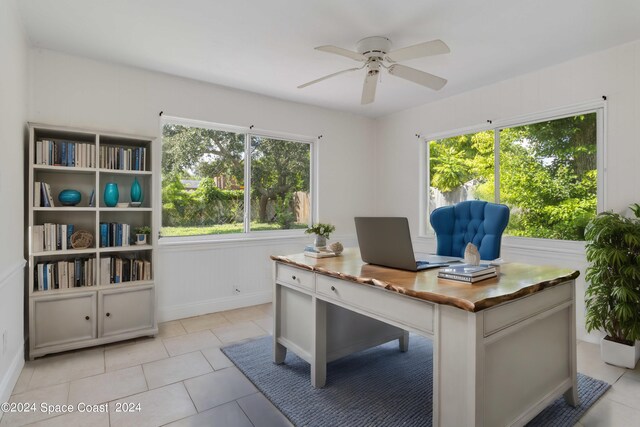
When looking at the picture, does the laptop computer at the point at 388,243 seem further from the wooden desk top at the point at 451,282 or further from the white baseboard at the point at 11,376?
the white baseboard at the point at 11,376

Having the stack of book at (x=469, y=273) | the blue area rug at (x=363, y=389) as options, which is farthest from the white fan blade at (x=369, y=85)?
the blue area rug at (x=363, y=389)

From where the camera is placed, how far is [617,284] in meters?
2.51

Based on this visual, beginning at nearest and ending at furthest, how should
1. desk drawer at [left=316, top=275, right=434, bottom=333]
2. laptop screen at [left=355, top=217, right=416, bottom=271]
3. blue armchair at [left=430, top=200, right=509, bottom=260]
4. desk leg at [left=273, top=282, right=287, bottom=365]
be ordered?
desk drawer at [left=316, top=275, right=434, bottom=333] < laptop screen at [left=355, top=217, right=416, bottom=271] < blue armchair at [left=430, top=200, right=509, bottom=260] < desk leg at [left=273, top=282, right=287, bottom=365]

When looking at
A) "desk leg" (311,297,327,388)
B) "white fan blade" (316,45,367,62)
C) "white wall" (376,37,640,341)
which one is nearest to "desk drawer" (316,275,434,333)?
"desk leg" (311,297,327,388)

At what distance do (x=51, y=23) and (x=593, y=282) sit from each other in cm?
448

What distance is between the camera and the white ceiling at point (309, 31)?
2270 millimetres

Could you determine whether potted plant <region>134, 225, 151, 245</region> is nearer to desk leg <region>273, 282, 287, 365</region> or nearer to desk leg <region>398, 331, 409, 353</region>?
desk leg <region>273, 282, 287, 365</region>

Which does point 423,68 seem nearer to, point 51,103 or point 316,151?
point 316,151

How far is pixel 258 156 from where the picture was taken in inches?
165

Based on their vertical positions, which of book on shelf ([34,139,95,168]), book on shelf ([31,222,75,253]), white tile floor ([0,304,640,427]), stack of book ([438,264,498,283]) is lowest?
white tile floor ([0,304,640,427])

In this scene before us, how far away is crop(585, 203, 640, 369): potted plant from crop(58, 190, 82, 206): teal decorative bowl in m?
4.06

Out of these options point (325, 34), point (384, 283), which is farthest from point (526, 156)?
point (384, 283)

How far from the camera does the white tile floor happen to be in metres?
1.90

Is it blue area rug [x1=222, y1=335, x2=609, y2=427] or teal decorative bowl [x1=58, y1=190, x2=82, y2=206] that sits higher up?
teal decorative bowl [x1=58, y1=190, x2=82, y2=206]
